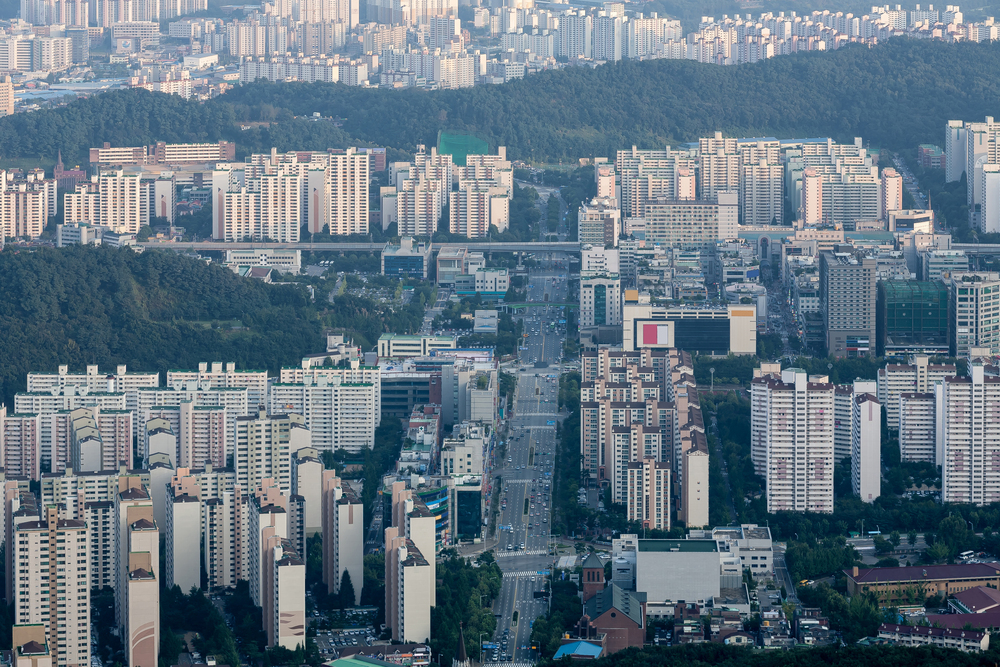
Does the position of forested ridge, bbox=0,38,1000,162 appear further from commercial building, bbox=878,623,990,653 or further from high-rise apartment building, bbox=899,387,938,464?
commercial building, bbox=878,623,990,653

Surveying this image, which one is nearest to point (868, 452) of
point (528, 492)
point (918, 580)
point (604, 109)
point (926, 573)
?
point (926, 573)

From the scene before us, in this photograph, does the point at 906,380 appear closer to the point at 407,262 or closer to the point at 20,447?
the point at 20,447

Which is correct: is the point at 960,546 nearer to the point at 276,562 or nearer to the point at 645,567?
the point at 645,567

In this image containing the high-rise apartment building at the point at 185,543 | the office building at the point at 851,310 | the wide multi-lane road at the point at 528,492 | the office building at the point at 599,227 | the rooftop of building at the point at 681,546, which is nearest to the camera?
the wide multi-lane road at the point at 528,492

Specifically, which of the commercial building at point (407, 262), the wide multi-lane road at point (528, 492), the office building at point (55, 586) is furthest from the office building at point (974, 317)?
the office building at point (55, 586)

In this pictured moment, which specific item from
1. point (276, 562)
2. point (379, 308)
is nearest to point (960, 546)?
point (276, 562)

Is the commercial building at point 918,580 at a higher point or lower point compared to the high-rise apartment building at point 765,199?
lower

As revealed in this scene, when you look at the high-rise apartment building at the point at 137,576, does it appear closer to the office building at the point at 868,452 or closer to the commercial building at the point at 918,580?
the commercial building at the point at 918,580
